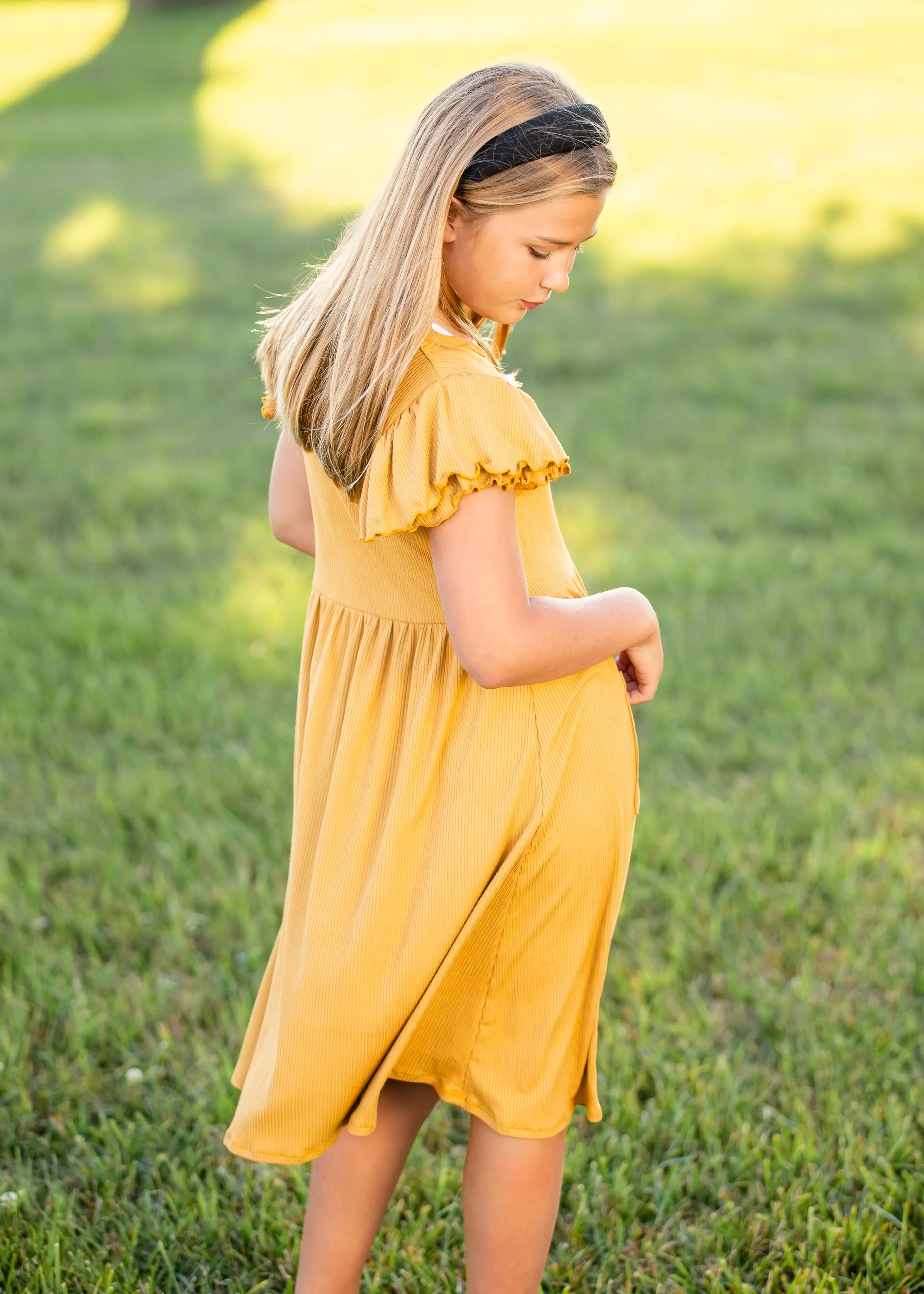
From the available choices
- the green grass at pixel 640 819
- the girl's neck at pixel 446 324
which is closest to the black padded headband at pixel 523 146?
the girl's neck at pixel 446 324

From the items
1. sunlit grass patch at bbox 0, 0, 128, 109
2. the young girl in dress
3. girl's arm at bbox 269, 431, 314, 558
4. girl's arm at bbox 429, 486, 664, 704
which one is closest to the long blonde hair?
the young girl in dress

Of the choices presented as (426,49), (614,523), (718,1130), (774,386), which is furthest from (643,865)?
(426,49)

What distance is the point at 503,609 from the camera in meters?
1.37

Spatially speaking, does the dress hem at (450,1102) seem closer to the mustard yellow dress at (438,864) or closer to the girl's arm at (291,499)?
the mustard yellow dress at (438,864)

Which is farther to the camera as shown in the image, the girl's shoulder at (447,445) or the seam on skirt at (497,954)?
the seam on skirt at (497,954)

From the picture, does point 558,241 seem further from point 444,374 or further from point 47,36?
point 47,36

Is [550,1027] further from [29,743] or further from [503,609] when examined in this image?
[29,743]

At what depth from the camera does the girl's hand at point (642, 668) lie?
63.2 inches

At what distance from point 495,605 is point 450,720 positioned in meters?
0.21

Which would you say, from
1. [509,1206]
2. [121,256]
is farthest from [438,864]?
[121,256]

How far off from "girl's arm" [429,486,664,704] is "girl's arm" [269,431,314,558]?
390 millimetres

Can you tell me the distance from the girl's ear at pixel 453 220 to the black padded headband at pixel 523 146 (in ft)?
0.08

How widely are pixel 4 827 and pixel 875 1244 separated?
214cm

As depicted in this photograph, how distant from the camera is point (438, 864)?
1.52 metres
